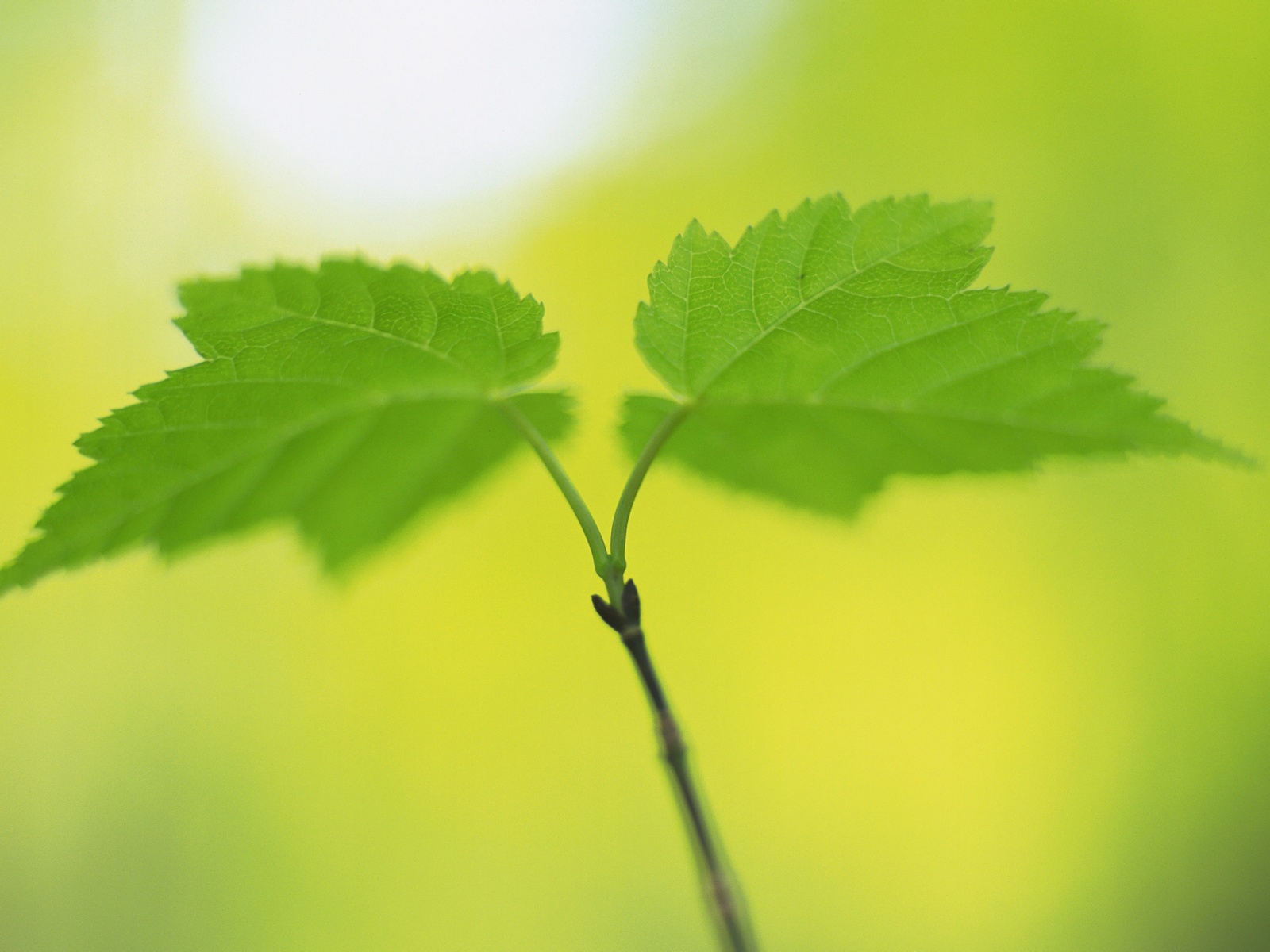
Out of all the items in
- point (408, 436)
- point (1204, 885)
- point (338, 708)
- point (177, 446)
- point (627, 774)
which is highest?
point (338, 708)

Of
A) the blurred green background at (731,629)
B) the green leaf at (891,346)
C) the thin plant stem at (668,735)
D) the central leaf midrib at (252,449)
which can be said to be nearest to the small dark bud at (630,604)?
the thin plant stem at (668,735)

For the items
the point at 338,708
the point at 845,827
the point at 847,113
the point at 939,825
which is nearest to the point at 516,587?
the point at 338,708

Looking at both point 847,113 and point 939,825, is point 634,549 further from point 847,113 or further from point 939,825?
point 847,113

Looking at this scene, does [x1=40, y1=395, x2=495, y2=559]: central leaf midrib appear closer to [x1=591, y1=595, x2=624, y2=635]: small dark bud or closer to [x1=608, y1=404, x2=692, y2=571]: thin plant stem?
[x1=608, y1=404, x2=692, y2=571]: thin plant stem

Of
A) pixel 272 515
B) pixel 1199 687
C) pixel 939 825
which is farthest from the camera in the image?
pixel 939 825

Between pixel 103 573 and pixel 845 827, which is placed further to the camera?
pixel 103 573

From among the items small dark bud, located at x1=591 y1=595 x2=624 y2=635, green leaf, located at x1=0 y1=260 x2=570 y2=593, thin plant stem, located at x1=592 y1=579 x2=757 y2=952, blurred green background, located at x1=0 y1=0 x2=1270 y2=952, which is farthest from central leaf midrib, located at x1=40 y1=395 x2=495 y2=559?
blurred green background, located at x1=0 y1=0 x2=1270 y2=952

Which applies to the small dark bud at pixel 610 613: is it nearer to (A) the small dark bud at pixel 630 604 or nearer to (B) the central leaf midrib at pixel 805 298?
(A) the small dark bud at pixel 630 604
